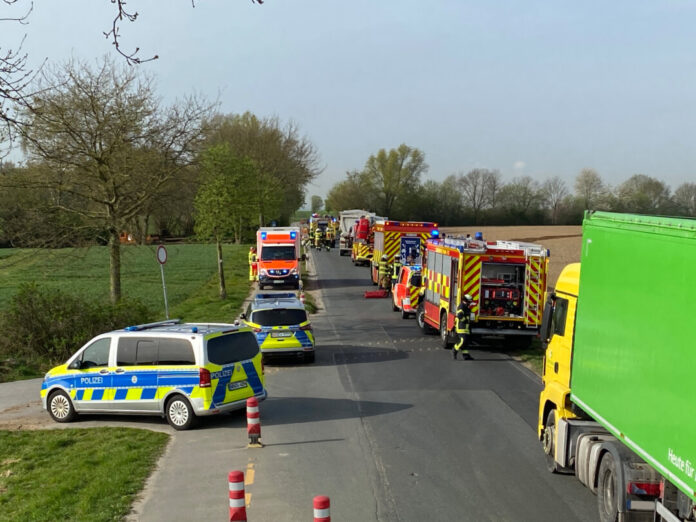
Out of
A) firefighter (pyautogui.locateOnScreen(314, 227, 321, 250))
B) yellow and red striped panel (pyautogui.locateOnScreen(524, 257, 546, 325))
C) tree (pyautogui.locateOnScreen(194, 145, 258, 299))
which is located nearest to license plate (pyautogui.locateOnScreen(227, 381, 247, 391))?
yellow and red striped panel (pyautogui.locateOnScreen(524, 257, 546, 325))

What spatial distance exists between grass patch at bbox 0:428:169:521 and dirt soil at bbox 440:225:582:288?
26491 mm

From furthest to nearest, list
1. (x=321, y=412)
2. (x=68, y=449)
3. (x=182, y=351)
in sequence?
1. (x=321, y=412)
2. (x=182, y=351)
3. (x=68, y=449)

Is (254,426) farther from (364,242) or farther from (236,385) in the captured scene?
(364,242)

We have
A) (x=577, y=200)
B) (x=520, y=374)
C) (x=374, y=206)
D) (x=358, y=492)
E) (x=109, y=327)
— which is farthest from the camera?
(x=374, y=206)

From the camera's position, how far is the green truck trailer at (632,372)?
232 inches

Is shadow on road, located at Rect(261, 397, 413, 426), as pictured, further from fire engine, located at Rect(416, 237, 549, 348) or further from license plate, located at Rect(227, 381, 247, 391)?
fire engine, located at Rect(416, 237, 549, 348)

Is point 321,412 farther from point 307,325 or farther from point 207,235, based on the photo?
point 207,235

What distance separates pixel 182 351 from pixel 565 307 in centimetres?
644

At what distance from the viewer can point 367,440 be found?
1176 cm

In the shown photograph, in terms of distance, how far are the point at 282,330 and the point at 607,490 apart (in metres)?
11.6

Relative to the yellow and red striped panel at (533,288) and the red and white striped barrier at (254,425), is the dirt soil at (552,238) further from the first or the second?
the red and white striped barrier at (254,425)

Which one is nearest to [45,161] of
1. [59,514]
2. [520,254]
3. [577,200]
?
[520,254]

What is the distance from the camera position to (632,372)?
22.6ft

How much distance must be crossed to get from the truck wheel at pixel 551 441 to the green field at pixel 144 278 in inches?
607
